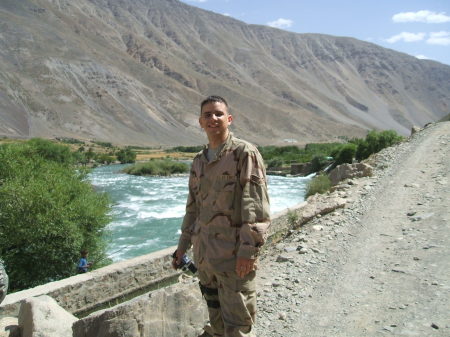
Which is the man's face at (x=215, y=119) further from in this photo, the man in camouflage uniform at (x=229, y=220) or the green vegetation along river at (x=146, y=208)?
the green vegetation along river at (x=146, y=208)

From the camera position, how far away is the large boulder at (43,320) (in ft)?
14.3

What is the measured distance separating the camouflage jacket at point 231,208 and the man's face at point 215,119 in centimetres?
10

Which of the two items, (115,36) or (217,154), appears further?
(115,36)

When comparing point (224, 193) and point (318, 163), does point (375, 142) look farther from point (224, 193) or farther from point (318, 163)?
point (224, 193)

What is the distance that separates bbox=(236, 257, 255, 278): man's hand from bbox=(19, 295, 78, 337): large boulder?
8.16 feet

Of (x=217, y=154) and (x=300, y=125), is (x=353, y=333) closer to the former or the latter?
(x=217, y=154)

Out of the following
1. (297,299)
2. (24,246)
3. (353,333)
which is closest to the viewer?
(353,333)

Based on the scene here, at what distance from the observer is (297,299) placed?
197 inches

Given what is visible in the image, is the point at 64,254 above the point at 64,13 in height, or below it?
below

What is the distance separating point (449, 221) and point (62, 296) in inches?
254

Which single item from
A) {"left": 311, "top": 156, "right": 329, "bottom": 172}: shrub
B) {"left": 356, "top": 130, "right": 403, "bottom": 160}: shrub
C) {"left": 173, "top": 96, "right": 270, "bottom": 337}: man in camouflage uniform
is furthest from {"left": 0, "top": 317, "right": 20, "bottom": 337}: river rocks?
{"left": 311, "top": 156, "right": 329, "bottom": 172}: shrub

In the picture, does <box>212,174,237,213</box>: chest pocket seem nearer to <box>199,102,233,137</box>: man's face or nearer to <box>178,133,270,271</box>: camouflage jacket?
<box>178,133,270,271</box>: camouflage jacket

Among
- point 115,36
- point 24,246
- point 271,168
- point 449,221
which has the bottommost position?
point 271,168

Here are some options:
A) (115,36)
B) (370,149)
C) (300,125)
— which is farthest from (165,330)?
(115,36)
